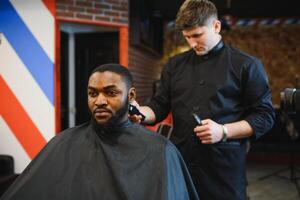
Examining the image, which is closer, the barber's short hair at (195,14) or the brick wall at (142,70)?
the barber's short hair at (195,14)

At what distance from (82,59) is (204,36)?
3.01 meters

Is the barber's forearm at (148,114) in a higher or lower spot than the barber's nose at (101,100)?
lower

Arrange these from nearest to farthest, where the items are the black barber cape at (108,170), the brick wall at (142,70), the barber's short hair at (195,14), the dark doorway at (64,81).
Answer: the black barber cape at (108,170) < the barber's short hair at (195,14) < the brick wall at (142,70) < the dark doorway at (64,81)

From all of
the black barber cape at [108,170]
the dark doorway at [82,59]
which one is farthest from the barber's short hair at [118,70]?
the dark doorway at [82,59]

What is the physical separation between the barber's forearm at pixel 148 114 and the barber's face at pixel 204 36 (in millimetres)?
361

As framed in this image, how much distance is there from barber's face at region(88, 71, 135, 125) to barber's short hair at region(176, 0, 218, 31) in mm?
398

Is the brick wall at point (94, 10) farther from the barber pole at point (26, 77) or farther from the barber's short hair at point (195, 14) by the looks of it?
the barber's short hair at point (195, 14)

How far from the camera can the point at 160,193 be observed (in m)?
1.15

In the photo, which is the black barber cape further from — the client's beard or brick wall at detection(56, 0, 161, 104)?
brick wall at detection(56, 0, 161, 104)

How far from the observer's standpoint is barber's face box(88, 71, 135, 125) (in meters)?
1.21

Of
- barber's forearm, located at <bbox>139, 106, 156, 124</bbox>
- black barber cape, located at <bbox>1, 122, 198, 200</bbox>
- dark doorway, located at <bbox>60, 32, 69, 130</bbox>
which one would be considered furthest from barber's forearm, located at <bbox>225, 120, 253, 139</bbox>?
dark doorway, located at <bbox>60, 32, 69, 130</bbox>

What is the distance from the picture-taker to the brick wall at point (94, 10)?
3.08 m

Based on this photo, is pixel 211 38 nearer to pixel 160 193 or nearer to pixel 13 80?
pixel 160 193

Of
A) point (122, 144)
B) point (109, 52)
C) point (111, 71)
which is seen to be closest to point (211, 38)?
point (111, 71)
